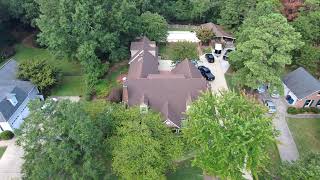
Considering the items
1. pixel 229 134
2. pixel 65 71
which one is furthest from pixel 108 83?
pixel 229 134

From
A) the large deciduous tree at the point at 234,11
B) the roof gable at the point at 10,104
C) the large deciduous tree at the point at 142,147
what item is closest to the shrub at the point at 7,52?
the roof gable at the point at 10,104

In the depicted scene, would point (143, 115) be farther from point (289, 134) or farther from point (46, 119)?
point (289, 134)

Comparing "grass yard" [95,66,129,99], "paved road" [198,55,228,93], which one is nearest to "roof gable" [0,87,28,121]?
"grass yard" [95,66,129,99]

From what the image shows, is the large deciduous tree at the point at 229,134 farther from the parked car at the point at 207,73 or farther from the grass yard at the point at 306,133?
the parked car at the point at 207,73

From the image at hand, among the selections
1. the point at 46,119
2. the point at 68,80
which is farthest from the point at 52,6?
the point at 46,119

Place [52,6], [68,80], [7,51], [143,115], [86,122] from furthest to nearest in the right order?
[7,51] < [68,80] < [52,6] < [143,115] < [86,122]

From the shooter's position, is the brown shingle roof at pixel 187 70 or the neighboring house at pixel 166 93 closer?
the neighboring house at pixel 166 93
